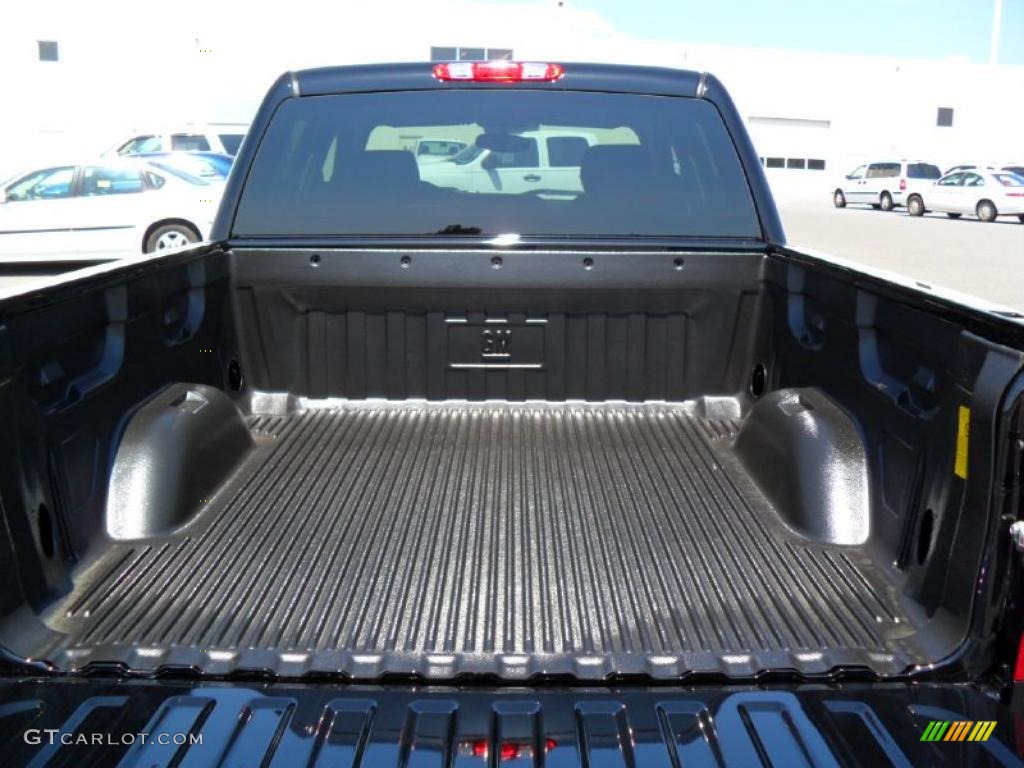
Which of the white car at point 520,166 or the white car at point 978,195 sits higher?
the white car at point 520,166

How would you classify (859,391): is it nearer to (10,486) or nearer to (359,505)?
(359,505)

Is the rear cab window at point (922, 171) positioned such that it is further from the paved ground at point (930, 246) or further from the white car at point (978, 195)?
the white car at point (978, 195)

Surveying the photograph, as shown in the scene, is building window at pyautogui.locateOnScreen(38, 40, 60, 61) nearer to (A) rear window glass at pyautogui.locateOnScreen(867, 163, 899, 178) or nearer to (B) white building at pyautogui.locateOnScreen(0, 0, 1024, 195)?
(B) white building at pyautogui.locateOnScreen(0, 0, 1024, 195)

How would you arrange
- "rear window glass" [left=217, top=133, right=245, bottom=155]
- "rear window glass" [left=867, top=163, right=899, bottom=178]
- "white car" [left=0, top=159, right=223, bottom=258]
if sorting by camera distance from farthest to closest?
"rear window glass" [left=867, top=163, right=899, bottom=178] < "rear window glass" [left=217, top=133, right=245, bottom=155] < "white car" [left=0, top=159, right=223, bottom=258]

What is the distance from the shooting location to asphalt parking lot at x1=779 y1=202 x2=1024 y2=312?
14695 millimetres

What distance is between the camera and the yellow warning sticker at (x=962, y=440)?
2.02m

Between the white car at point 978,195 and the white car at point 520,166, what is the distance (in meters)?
25.6

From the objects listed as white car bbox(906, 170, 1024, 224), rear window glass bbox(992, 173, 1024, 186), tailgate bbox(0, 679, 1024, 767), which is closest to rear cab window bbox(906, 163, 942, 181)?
white car bbox(906, 170, 1024, 224)

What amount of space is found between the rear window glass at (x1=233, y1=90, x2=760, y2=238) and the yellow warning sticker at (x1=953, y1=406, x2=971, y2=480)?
1.79 meters

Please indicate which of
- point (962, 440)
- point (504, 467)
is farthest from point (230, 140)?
point (962, 440)

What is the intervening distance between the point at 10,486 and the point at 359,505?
1140 mm

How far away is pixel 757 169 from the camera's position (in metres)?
3.77

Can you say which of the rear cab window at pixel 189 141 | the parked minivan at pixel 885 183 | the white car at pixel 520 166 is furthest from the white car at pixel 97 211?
the parked minivan at pixel 885 183

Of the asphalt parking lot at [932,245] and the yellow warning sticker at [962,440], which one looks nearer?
the yellow warning sticker at [962,440]
